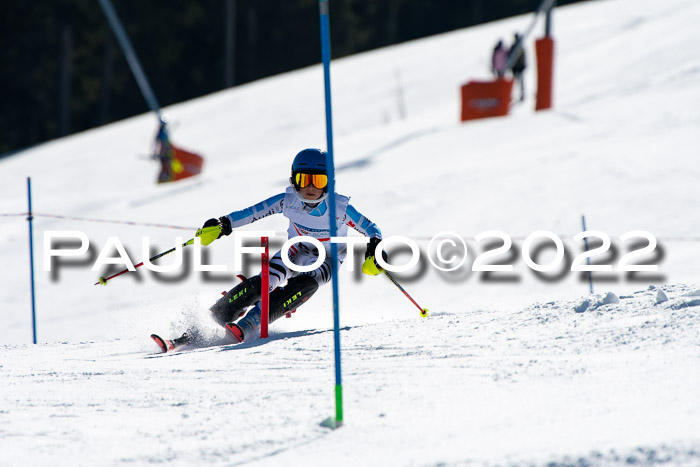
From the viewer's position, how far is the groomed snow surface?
3811 mm

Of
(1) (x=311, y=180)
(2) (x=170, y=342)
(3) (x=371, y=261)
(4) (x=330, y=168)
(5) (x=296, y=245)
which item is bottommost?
(2) (x=170, y=342)

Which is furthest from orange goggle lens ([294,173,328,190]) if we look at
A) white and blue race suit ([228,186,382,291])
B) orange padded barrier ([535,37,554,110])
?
orange padded barrier ([535,37,554,110])

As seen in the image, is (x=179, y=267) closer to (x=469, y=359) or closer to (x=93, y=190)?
(x=469, y=359)

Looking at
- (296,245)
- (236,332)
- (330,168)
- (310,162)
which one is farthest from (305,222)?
(330,168)

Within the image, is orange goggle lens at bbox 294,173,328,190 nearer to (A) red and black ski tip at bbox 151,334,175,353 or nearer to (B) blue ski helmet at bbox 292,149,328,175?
(B) blue ski helmet at bbox 292,149,328,175

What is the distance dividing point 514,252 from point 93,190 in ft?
43.4

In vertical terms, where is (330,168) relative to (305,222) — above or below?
above

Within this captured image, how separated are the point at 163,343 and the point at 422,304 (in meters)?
3.41

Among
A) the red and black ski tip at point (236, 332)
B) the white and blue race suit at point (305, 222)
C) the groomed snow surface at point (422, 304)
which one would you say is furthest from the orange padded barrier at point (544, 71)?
the red and black ski tip at point (236, 332)

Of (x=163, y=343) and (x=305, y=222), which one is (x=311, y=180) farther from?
(x=163, y=343)

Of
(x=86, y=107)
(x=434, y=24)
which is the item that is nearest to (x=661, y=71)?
(x=86, y=107)

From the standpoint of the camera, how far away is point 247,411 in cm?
429

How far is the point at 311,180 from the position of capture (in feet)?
20.5

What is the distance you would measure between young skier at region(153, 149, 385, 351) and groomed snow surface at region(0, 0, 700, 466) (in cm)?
20
